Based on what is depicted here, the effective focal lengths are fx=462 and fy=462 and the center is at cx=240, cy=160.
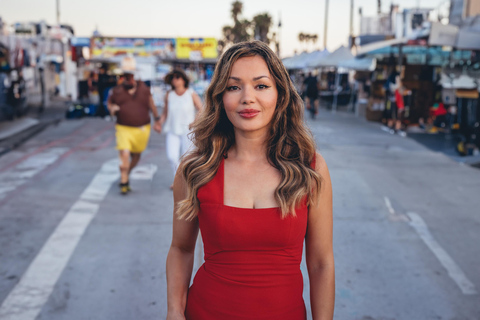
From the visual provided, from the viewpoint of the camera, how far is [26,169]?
9086 millimetres

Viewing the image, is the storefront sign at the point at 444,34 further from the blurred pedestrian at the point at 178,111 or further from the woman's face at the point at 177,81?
the woman's face at the point at 177,81

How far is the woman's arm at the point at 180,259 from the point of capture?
1939 millimetres

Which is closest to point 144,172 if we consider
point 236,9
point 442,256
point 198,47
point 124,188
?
point 124,188

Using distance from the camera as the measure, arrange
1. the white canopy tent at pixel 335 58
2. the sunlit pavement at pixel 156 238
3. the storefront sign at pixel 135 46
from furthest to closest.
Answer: the storefront sign at pixel 135 46, the white canopy tent at pixel 335 58, the sunlit pavement at pixel 156 238

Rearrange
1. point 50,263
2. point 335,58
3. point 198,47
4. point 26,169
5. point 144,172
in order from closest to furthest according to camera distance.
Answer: point 50,263
point 144,172
point 26,169
point 335,58
point 198,47

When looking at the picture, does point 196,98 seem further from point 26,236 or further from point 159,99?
point 159,99

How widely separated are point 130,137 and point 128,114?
0.35m

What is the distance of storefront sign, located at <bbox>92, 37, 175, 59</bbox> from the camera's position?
27906 mm

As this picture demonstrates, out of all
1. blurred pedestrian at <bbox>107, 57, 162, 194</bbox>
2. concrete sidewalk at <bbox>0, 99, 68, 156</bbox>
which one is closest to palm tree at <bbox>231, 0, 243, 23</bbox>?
concrete sidewalk at <bbox>0, 99, 68, 156</bbox>

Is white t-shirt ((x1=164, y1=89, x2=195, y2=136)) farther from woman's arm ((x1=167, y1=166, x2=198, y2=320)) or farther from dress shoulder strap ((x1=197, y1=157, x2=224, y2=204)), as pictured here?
dress shoulder strap ((x1=197, y1=157, x2=224, y2=204))

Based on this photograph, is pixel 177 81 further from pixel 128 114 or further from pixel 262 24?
pixel 262 24

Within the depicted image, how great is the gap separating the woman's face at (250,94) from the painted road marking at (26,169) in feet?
20.7

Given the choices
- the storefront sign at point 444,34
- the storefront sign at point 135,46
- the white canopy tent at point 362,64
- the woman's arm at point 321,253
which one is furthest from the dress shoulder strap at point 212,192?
the storefront sign at point 135,46

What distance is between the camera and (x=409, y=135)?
47.4 ft
